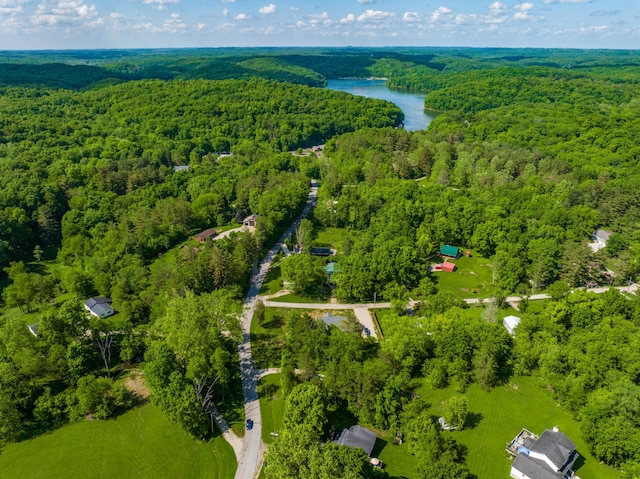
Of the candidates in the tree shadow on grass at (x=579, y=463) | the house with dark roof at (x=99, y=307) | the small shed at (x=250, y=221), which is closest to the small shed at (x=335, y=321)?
the tree shadow on grass at (x=579, y=463)

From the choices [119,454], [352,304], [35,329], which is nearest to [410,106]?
[352,304]

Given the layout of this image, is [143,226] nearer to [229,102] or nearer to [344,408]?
[344,408]

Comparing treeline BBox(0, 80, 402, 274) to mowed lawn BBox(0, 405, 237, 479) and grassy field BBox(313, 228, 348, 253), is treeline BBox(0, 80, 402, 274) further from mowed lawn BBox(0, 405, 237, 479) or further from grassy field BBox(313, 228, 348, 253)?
mowed lawn BBox(0, 405, 237, 479)

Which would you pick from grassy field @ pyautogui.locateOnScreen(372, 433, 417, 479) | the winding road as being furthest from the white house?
grassy field @ pyautogui.locateOnScreen(372, 433, 417, 479)

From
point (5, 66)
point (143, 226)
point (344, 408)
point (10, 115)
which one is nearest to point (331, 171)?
point (143, 226)

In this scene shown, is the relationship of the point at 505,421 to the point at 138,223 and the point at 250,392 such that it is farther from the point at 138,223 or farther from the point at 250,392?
the point at 138,223
